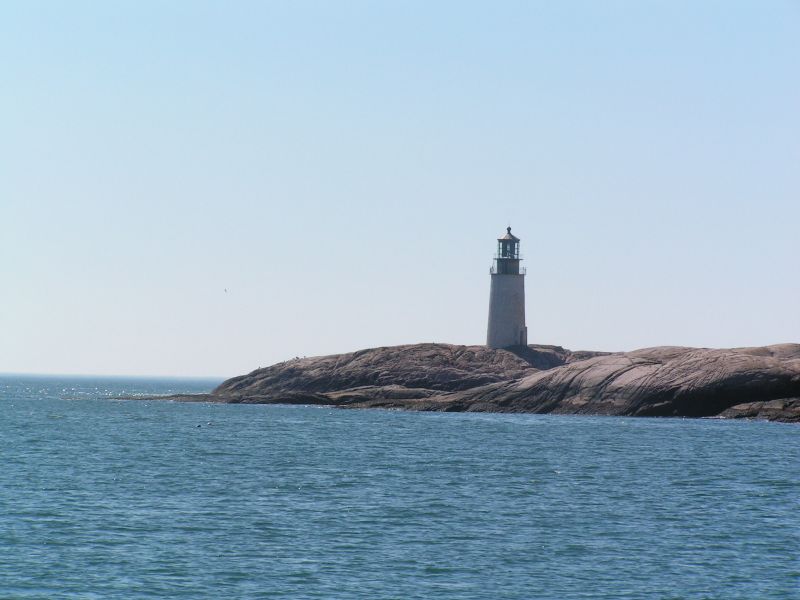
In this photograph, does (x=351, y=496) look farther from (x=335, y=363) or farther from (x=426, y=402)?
(x=335, y=363)

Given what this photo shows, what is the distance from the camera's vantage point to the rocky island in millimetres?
83062

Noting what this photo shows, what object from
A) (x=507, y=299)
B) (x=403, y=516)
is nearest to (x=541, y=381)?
(x=507, y=299)

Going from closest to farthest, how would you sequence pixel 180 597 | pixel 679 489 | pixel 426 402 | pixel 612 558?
pixel 180 597 < pixel 612 558 < pixel 679 489 < pixel 426 402

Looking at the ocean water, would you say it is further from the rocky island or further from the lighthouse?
the lighthouse

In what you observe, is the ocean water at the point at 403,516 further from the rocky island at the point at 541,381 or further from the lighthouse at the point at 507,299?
the lighthouse at the point at 507,299

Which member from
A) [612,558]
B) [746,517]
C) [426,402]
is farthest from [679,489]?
[426,402]

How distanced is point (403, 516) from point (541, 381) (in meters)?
58.0

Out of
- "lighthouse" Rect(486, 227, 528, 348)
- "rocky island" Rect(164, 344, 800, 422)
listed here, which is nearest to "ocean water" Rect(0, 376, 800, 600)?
"rocky island" Rect(164, 344, 800, 422)

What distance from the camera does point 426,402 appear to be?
100312 mm

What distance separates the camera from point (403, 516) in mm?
38344

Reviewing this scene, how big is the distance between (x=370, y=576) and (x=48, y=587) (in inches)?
294

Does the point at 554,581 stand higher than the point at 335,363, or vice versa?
the point at 335,363

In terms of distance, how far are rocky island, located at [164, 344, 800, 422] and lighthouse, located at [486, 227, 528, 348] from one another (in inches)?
63.4

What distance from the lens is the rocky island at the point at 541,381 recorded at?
83.1 m
